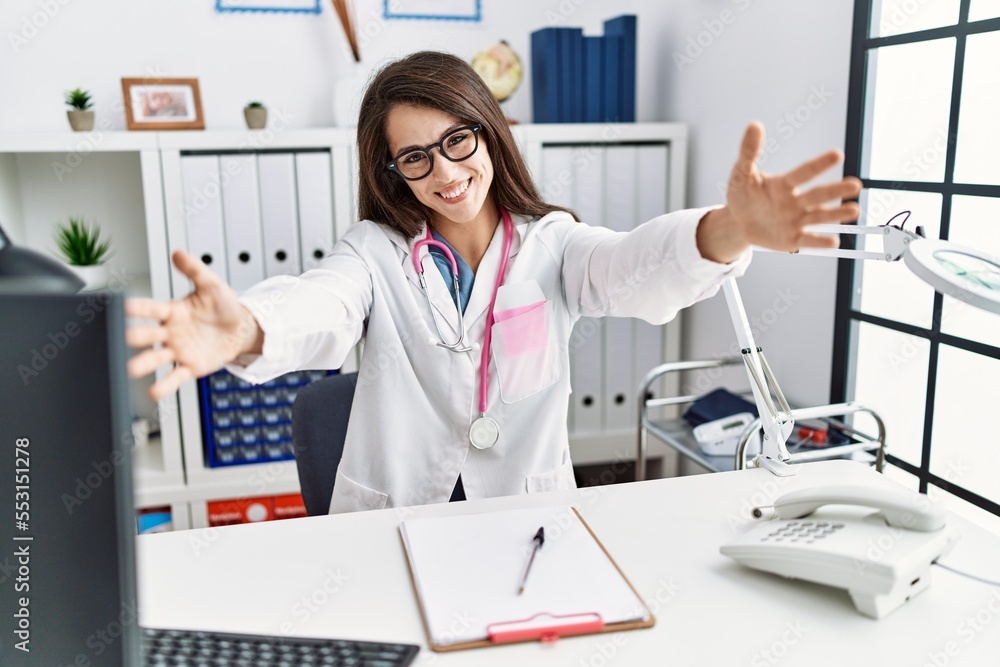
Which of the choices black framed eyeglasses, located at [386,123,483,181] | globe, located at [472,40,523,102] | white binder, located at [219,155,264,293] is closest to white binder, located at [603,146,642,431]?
globe, located at [472,40,523,102]

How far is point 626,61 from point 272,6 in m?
1.17

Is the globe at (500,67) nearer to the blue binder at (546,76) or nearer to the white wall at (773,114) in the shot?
the blue binder at (546,76)

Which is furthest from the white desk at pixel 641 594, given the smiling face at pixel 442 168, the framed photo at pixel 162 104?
the framed photo at pixel 162 104

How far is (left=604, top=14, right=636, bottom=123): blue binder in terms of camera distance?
270cm

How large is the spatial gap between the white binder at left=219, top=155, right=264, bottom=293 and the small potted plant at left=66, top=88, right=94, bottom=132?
0.39 m

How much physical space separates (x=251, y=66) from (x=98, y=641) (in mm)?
2417

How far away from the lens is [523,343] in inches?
59.8

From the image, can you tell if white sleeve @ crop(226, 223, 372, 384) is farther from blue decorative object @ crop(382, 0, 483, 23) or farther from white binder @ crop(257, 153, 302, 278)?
blue decorative object @ crop(382, 0, 483, 23)

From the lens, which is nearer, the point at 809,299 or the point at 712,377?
the point at 809,299

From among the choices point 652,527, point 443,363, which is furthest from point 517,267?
point 652,527

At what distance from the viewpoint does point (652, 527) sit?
120cm

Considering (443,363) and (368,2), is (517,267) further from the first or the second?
(368,2)

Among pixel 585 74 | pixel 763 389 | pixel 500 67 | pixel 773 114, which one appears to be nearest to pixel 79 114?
pixel 500 67

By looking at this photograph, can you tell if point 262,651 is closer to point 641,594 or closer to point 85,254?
point 641,594
